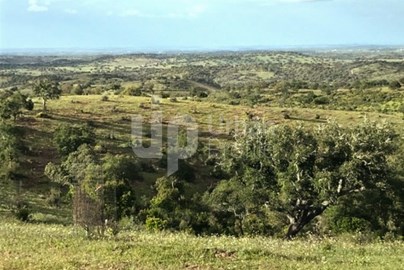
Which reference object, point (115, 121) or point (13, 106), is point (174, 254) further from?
point (115, 121)

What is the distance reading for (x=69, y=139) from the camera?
47.0 metres

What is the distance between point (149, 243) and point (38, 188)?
94.7 ft

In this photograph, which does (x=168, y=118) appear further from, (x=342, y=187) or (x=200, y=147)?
(x=342, y=187)

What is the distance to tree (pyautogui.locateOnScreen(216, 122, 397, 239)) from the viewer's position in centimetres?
2670

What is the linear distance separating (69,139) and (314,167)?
26.0 meters

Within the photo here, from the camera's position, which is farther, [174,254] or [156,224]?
[156,224]

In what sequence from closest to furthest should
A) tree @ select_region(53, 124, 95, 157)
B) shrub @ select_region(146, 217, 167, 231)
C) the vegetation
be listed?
the vegetation
shrub @ select_region(146, 217, 167, 231)
tree @ select_region(53, 124, 95, 157)

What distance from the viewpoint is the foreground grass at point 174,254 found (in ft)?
38.1

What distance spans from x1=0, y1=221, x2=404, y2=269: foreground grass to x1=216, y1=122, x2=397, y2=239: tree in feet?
39.4

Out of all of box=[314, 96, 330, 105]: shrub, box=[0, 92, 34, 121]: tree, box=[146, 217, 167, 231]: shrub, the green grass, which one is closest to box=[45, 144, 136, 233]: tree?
the green grass

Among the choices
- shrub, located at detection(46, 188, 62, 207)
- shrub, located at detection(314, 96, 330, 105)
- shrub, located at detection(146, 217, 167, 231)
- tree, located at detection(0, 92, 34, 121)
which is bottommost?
shrub, located at detection(46, 188, 62, 207)
